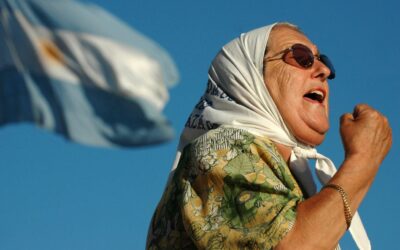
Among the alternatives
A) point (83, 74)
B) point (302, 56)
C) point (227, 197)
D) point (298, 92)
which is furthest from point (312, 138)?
point (83, 74)

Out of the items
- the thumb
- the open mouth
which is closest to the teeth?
the open mouth

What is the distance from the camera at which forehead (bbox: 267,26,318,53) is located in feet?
19.8

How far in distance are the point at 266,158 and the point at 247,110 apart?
1.52ft

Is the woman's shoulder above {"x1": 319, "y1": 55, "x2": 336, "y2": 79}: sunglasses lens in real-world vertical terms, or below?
below

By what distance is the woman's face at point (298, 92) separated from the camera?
18.8 feet

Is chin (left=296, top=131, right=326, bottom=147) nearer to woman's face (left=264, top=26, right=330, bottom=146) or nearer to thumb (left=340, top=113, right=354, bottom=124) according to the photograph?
woman's face (left=264, top=26, right=330, bottom=146)

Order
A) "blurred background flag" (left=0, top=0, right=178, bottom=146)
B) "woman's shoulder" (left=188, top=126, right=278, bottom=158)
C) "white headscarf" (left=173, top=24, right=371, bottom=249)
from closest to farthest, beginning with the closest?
"blurred background flag" (left=0, top=0, right=178, bottom=146) → "woman's shoulder" (left=188, top=126, right=278, bottom=158) → "white headscarf" (left=173, top=24, right=371, bottom=249)

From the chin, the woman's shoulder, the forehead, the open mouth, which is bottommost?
the woman's shoulder

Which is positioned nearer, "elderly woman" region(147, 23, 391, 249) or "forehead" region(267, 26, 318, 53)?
"elderly woman" region(147, 23, 391, 249)

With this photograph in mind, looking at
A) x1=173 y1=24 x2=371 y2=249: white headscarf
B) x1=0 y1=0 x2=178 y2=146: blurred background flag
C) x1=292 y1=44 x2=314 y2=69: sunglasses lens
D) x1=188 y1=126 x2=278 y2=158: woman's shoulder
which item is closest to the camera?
x1=0 y1=0 x2=178 y2=146: blurred background flag

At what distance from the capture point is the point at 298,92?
5.81 meters

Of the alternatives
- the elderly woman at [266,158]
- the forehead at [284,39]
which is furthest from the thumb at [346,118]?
the forehead at [284,39]

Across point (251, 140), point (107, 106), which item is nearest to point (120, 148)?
point (107, 106)

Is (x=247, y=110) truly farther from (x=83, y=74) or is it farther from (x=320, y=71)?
(x=83, y=74)
